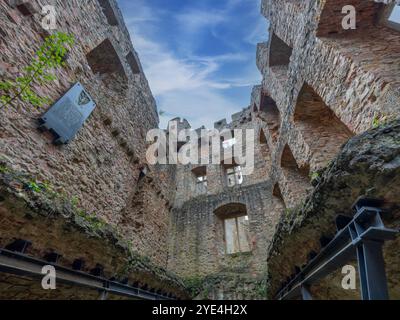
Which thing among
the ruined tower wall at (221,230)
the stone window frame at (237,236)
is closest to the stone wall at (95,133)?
the ruined tower wall at (221,230)

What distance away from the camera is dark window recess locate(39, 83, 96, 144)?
430 cm

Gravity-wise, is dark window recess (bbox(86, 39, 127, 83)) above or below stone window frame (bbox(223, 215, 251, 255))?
above

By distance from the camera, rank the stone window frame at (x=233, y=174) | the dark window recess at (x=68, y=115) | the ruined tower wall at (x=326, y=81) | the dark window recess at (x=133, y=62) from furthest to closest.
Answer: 1. the stone window frame at (x=233, y=174)
2. the dark window recess at (x=133, y=62)
3. the dark window recess at (x=68, y=115)
4. the ruined tower wall at (x=326, y=81)

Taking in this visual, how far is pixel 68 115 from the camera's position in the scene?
471 cm

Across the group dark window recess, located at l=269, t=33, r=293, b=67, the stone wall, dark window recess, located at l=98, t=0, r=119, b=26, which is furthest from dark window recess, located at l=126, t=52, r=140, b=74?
dark window recess, located at l=269, t=33, r=293, b=67

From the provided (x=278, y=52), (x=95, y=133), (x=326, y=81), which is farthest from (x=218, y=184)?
(x=326, y=81)

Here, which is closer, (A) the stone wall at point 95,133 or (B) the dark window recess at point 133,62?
(A) the stone wall at point 95,133

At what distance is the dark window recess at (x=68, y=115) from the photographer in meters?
4.30

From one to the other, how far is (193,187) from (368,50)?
948cm

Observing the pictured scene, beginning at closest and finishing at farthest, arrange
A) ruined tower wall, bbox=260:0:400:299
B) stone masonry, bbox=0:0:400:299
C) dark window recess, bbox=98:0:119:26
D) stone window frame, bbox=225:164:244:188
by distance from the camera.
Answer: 1. ruined tower wall, bbox=260:0:400:299
2. stone masonry, bbox=0:0:400:299
3. dark window recess, bbox=98:0:119:26
4. stone window frame, bbox=225:164:244:188

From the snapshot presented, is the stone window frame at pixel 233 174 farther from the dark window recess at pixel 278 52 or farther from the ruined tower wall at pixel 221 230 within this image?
the dark window recess at pixel 278 52

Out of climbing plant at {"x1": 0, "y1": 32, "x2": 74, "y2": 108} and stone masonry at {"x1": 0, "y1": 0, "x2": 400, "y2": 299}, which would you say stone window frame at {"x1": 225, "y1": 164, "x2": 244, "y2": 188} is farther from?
climbing plant at {"x1": 0, "y1": 32, "x2": 74, "y2": 108}

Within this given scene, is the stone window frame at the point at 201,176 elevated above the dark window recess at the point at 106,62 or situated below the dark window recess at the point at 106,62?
below

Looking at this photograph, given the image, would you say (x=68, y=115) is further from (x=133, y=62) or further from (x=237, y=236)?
(x=237, y=236)
